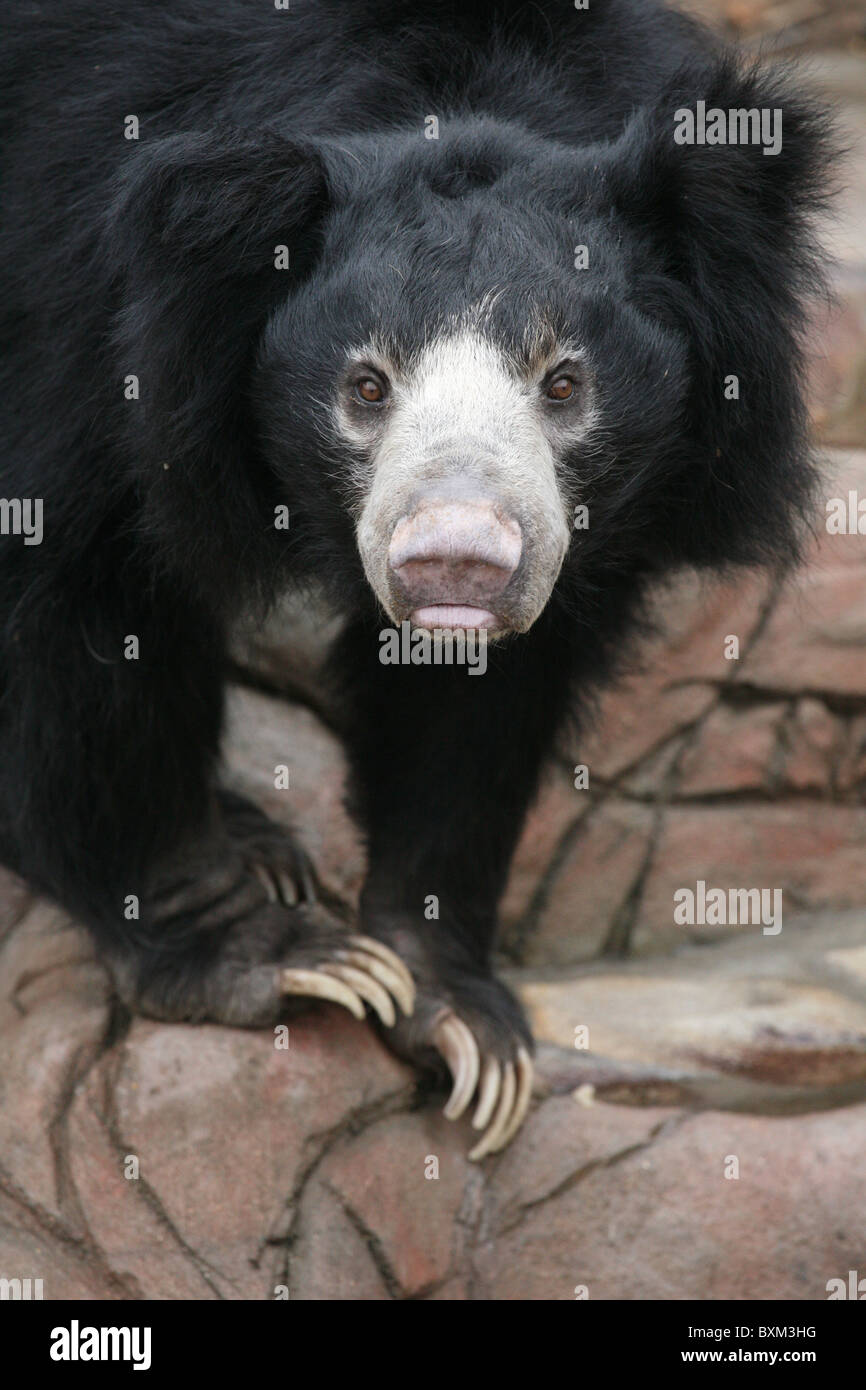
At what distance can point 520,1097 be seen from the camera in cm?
453

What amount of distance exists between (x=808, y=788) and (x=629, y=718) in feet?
2.35

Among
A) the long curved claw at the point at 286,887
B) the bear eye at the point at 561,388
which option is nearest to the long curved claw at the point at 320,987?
the long curved claw at the point at 286,887

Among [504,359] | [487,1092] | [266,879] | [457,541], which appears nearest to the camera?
[457,541]

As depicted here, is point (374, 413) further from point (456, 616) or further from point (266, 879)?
point (266, 879)

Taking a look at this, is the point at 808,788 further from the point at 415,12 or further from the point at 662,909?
the point at 415,12

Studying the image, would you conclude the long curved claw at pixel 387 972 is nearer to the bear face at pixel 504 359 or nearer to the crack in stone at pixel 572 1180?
the crack in stone at pixel 572 1180

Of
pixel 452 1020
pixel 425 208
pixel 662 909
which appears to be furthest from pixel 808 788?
pixel 425 208

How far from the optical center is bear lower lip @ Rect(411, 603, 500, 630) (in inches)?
116

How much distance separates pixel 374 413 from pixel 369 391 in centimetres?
4

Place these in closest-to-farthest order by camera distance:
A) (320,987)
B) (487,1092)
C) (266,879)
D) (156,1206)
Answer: (156,1206) → (320,987) → (487,1092) → (266,879)

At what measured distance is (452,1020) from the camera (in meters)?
4.50

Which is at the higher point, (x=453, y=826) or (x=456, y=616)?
(x=453, y=826)

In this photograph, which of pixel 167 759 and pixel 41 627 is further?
pixel 167 759

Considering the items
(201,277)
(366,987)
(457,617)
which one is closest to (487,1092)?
(366,987)
